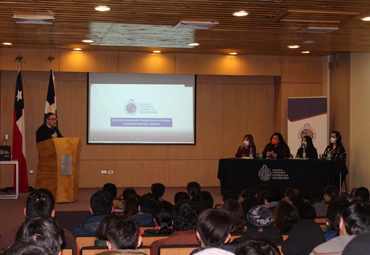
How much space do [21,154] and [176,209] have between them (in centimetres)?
649

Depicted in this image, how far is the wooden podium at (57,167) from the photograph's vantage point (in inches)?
291

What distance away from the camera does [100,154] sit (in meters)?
10.1

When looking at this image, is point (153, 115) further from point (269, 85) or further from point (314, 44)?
point (314, 44)

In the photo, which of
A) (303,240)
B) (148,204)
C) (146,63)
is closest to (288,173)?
(146,63)

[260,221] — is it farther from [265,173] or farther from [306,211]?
[265,173]

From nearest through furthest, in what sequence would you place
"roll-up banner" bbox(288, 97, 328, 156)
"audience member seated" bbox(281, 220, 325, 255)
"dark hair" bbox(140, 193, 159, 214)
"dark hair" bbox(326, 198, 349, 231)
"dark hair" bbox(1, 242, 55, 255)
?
"dark hair" bbox(1, 242, 55, 255), "audience member seated" bbox(281, 220, 325, 255), "dark hair" bbox(326, 198, 349, 231), "dark hair" bbox(140, 193, 159, 214), "roll-up banner" bbox(288, 97, 328, 156)

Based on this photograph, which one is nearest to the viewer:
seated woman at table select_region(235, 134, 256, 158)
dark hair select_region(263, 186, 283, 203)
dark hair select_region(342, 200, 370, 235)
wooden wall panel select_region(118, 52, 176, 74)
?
dark hair select_region(342, 200, 370, 235)

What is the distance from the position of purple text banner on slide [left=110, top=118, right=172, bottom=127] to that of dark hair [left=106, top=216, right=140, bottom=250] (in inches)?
308

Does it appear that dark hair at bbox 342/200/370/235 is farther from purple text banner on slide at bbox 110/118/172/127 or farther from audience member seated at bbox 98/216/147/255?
purple text banner on slide at bbox 110/118/172/127

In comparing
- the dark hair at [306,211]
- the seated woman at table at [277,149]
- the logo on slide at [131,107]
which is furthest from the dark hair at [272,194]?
the logo on slide at [131,107]

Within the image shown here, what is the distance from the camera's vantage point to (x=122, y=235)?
7.88ft

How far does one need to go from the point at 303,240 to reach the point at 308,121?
7.35 m

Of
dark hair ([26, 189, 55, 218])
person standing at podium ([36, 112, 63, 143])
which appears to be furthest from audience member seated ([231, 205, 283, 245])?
person standing at podium ([36, 112, 63, 143])

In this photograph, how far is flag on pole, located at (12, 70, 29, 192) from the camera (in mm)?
8914
